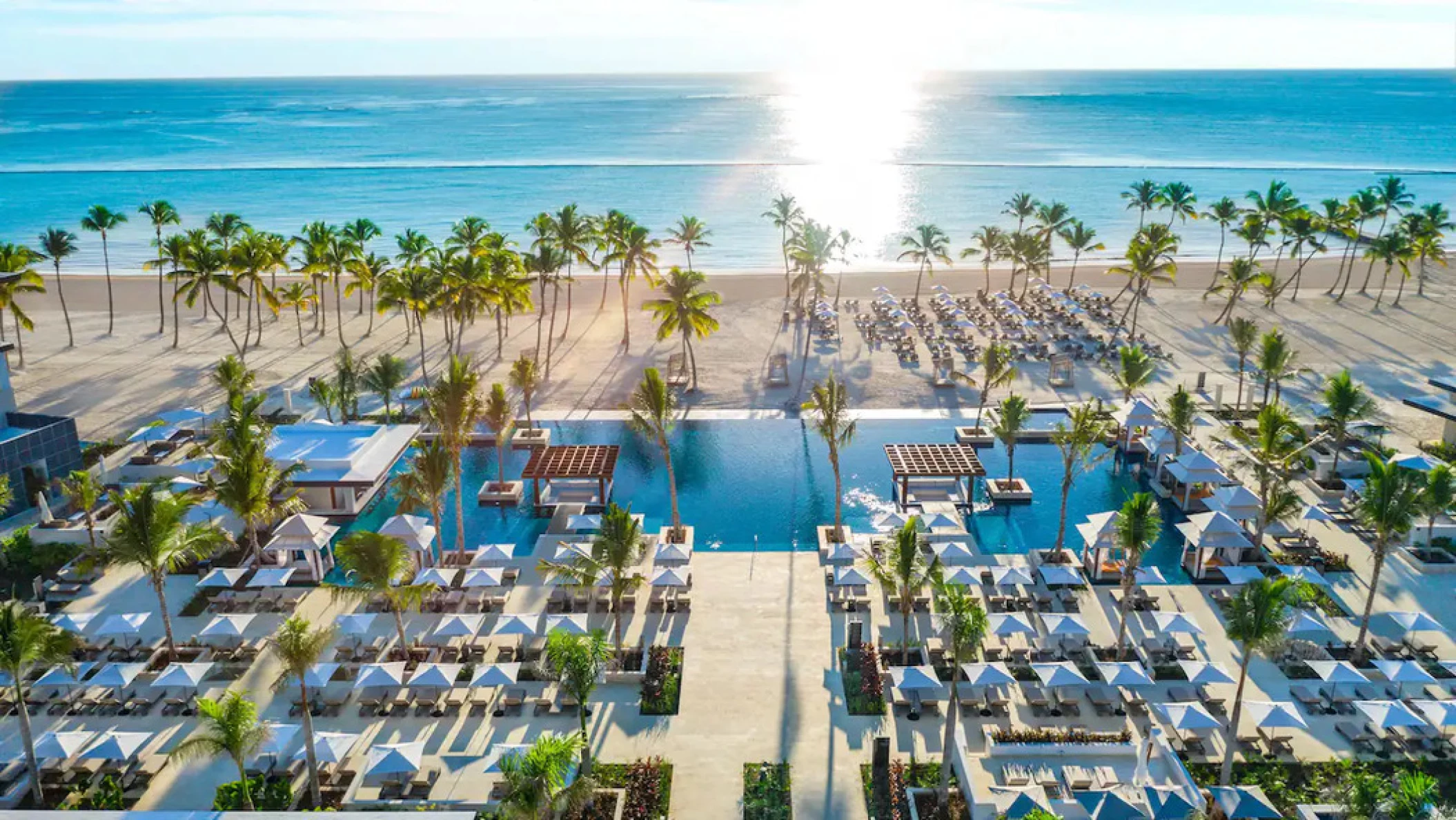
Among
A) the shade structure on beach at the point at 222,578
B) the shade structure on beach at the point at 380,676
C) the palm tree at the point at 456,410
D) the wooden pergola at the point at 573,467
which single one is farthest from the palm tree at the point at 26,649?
the wooden pergola at the point at 573,467

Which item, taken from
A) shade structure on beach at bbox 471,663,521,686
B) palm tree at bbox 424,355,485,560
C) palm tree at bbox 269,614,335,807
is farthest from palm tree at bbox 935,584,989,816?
palm tree at bbox 424,355,485,560

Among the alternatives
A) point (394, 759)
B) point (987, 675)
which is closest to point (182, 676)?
point (394, 759)

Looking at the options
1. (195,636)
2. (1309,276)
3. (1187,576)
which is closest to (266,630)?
(195,636)

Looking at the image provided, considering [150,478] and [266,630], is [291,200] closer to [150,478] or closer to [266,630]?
[150,478]

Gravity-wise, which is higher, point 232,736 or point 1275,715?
point 1275,715

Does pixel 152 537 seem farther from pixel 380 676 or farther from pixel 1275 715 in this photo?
pixel 1275 715
